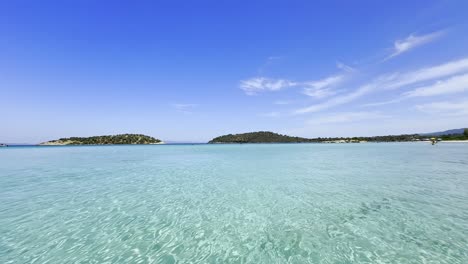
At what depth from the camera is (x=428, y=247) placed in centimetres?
694

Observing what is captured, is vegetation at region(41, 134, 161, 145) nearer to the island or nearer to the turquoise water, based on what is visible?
the island

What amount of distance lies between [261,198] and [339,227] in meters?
5.09

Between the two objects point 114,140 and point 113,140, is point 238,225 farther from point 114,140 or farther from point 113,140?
point 113,140

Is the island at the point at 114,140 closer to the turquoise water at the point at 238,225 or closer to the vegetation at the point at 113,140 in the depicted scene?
the vegetation at the point at 113,140

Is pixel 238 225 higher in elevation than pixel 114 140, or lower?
lower

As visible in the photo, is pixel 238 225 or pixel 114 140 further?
pixel 114 140

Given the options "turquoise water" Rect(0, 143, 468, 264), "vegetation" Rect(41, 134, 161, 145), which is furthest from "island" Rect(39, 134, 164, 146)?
"turquoise water" Rect(0, 143, 468, 264)

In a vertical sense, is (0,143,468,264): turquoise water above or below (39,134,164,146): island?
below

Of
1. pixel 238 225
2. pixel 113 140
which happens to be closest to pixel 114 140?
pixel 113 140

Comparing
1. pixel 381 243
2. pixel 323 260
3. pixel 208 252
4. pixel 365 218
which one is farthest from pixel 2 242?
pixel 365 218

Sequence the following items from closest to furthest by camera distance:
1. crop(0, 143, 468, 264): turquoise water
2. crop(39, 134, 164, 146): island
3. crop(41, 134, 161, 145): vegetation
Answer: crop(0, 143, 468, 264): turquoise water → crop(39, 134, 164, 146): island → crop(41, 134, 161, 145): vegetation

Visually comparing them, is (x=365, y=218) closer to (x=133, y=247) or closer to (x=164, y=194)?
(x=133, y=247)

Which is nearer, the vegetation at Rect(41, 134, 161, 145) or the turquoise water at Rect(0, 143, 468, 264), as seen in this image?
the turquoise water at Rect(0, 143, 468, 264)

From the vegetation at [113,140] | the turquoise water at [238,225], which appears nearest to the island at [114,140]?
the vegetation at [113,140]
